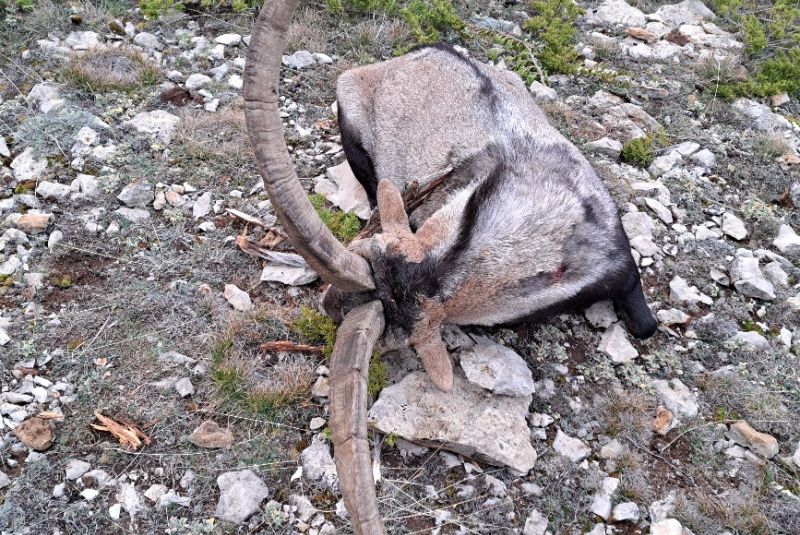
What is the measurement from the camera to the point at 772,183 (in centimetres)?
656

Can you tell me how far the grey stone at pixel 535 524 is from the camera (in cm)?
407

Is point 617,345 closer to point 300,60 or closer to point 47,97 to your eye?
point 300,60

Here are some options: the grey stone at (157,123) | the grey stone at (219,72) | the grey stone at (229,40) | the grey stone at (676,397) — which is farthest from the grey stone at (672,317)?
the grey stone at (229,40)

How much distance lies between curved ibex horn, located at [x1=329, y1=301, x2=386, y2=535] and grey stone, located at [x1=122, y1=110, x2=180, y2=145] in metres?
3.28

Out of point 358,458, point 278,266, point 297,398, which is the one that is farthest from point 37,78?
point 358,458

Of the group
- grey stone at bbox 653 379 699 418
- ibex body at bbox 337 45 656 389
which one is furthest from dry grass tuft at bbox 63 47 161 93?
grey stone at bbox 653 379 699 418

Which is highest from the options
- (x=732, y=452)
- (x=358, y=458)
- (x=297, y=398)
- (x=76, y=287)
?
(x=358, y=458)

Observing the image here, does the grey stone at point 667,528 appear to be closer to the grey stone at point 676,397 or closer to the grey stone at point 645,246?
the grey stone at point 676,397

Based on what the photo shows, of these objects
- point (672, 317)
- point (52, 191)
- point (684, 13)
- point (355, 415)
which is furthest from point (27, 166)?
point (684, 13)

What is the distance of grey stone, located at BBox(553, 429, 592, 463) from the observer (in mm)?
4441

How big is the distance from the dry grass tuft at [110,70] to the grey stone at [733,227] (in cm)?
589

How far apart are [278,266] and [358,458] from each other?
2.46 metres

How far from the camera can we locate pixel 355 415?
135 inches

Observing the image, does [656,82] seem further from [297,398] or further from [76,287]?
[76,287]
